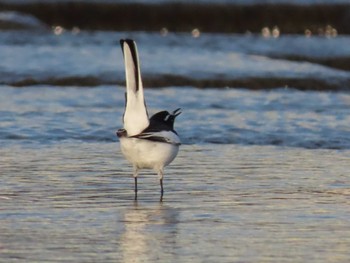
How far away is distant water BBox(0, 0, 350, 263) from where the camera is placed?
278 inches

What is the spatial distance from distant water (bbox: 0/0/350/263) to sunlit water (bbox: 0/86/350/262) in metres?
0.01

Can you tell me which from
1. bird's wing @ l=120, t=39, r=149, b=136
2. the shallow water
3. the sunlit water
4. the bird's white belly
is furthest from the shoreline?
bird's wing @ l=120, t=39, r=149, b=136

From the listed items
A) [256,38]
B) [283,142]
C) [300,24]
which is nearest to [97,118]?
[283,142]

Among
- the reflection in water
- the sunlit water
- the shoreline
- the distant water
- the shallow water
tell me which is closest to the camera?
the reflection in water

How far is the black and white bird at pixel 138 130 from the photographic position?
28.6 ft

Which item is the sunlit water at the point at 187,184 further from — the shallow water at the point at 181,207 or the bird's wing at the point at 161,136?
the bird's wing at the point at 161,136

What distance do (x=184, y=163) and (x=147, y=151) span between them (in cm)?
176

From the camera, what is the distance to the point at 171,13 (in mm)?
36969

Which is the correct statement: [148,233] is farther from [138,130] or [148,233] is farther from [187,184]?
[187,184]

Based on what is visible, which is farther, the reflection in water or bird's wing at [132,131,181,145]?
bird's wing at [132,131,181,145]

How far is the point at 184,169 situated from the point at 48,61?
33.1 feet

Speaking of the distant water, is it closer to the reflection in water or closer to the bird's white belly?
the reflection in water

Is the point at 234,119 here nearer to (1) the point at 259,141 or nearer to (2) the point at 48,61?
(1) the point at 259,141

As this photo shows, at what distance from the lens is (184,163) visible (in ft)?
34.7
